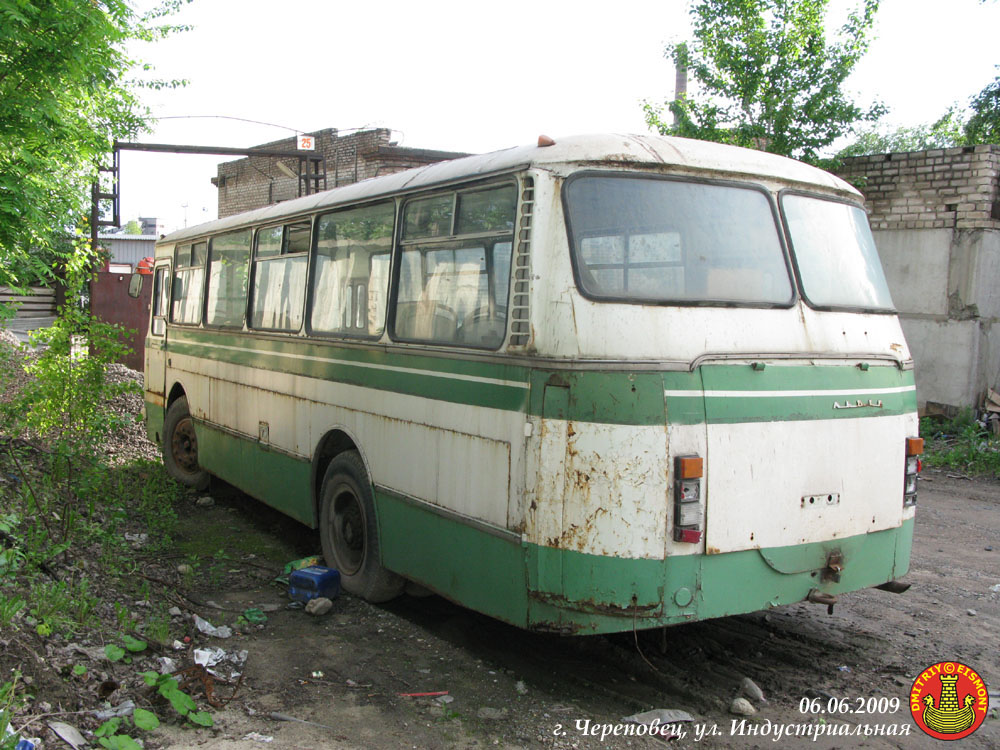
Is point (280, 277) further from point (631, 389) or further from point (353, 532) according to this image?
point (631, 389)

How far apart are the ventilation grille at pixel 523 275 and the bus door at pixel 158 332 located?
21.5 ft

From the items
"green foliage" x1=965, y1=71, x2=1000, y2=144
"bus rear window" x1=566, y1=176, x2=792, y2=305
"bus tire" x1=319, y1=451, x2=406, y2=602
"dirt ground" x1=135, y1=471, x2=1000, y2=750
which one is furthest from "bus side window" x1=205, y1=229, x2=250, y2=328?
"green foliage" x1=965, y1=71, x2=1000, y2=144

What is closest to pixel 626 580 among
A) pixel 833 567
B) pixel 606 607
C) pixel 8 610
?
pixel 606 607

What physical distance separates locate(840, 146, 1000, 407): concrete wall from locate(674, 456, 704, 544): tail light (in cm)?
928

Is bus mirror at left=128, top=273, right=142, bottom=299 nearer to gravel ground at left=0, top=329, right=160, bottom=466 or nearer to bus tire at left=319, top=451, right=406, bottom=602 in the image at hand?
gravel ground at left=0, top=329, right=160, bottom=466

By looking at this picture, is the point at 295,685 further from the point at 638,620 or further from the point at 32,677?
the point at 638,620

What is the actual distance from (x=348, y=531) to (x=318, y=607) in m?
0.63

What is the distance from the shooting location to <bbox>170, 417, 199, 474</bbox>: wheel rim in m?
9.18

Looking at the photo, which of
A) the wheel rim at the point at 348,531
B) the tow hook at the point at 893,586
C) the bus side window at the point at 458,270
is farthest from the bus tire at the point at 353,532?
the tow hook at the point at 893,586

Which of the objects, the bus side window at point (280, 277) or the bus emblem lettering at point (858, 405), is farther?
the bus side window at point (280, 277)

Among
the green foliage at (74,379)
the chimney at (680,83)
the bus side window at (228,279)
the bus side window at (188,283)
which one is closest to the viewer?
the bus side window at (228,279)

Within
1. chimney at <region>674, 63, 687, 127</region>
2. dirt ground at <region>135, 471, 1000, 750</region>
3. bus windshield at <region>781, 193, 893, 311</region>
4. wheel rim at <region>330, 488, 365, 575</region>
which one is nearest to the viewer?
dirt ground at <region>135, 471, 1000, 750</region>

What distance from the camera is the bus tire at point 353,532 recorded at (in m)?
5.59

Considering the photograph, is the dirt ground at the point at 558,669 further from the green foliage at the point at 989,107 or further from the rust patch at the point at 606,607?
the green foliage at the point at 989,107
